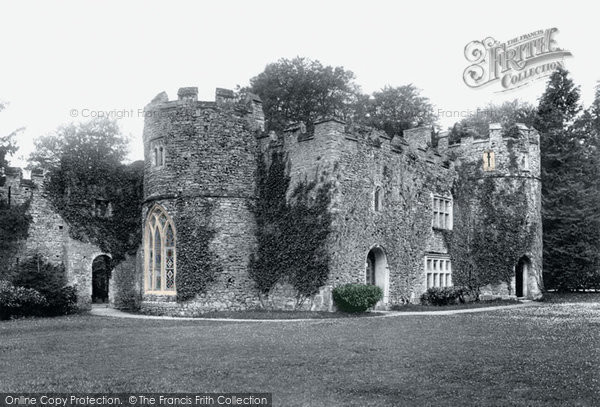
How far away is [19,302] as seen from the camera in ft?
76.9

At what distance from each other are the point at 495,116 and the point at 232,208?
3163 centimetres

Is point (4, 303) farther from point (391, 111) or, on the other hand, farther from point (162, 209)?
point (391, 111)

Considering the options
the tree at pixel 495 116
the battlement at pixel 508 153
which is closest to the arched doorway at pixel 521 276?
the battlement at pixel 508 153

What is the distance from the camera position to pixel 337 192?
2384 centimetres

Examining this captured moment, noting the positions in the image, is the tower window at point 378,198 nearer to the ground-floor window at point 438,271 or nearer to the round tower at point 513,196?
the ground-floor window at point 438,271

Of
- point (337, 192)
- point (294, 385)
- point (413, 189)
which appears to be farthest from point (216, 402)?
point (413, 189)

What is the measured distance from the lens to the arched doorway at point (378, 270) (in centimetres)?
2628

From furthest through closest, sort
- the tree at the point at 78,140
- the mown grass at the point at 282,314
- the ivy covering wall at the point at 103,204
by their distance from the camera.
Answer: the tree at the point at 78,140 → the ivy covering wall at the point at 103,204 → the mown grass at the point at 282,314

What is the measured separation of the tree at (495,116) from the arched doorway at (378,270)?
20.1 m

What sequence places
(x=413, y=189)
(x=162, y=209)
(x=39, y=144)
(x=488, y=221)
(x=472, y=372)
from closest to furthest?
(x=472, y=372)
(x=162, y=209)
(x=413, y=189)
(x=488, y=221)
(x=39, y=144)

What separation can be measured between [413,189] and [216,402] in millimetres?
20713

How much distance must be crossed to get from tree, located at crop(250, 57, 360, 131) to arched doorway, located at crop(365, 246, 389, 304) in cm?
1617

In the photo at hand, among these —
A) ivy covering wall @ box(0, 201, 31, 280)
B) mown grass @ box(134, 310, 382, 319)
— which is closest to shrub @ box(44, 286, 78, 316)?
ivy covering wall @ box(0, 201, 31, 280)

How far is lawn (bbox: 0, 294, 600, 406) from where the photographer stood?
376 inches
